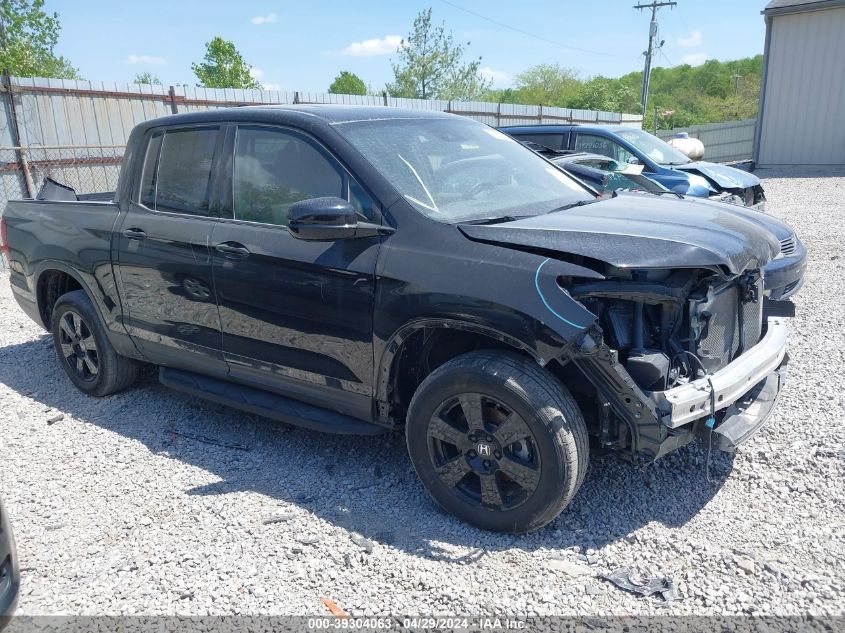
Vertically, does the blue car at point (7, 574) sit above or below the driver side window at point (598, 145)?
below

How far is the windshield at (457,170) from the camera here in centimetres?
337

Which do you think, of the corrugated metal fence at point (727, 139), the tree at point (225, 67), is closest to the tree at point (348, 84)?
the tree at point (225, 67)

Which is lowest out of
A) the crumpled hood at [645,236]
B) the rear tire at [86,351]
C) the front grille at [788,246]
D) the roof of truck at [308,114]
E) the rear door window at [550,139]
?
the rear tire at [86,351]

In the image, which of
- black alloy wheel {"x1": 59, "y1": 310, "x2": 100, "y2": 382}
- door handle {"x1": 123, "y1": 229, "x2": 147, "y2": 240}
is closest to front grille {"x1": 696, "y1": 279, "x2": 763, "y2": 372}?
door handle {"x1": 123, "y1": 229, "x2": 147, "y2": 240}

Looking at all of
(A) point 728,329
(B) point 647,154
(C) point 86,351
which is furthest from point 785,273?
(C) point 86,351

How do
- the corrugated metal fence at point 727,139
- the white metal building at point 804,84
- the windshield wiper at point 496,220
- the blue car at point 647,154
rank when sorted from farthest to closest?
the corrugated metal fence at point 727,139 < the white metal building at point 804,84 < the blue car at point 647,154 < the windshield wiper at point 496,220

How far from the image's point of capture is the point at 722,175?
380 inches

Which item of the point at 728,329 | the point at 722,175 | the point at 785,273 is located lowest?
the point at 785,273

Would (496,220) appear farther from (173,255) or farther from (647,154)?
(647,154)

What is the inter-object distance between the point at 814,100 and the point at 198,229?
22.1 meters

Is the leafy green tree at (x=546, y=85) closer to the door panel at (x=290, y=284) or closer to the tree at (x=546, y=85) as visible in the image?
the tree at (x=546, y=85)

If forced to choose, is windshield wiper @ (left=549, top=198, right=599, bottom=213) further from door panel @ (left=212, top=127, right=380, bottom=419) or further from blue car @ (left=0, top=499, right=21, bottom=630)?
blue car @ (left=0, top=499, right=21, bottom=630)

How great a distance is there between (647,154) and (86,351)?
8012 mm

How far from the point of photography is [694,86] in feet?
256
